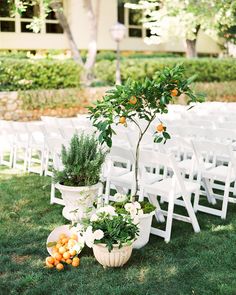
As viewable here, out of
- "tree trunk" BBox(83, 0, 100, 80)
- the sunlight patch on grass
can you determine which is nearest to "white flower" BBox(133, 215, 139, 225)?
the sunlight patch on grass

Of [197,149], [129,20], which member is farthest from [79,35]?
[197,149]

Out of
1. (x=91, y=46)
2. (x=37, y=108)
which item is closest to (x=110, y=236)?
(x=37, y=108)

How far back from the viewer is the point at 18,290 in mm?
3895

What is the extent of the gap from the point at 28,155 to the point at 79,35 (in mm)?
17745

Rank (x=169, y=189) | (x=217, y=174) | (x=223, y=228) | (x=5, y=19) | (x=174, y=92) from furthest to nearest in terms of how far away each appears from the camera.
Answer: (x=5, y=19) → (x=217, y=174) → (x=223, y=228) → (x=169, y=189) → (x=174, y=92)

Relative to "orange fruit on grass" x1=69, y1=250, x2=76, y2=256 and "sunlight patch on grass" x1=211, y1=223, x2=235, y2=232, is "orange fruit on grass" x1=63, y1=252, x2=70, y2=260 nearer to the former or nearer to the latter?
"orange fruit on grass" x1=69, y1=250, x2=76, y2=256

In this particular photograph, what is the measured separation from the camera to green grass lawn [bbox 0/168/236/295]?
12.7 feet

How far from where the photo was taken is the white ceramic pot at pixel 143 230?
14.9 feet

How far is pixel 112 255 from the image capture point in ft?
13.5

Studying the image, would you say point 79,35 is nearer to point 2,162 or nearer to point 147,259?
point 2,162

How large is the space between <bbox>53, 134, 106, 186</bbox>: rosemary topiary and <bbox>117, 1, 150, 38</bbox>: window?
2320 cm

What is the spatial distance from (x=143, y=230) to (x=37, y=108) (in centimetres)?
1129

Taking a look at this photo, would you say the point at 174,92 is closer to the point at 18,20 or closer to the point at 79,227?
the point at 79,227

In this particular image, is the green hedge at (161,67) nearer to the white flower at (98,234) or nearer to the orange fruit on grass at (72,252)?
the orange fruit on grass at (72,252)
